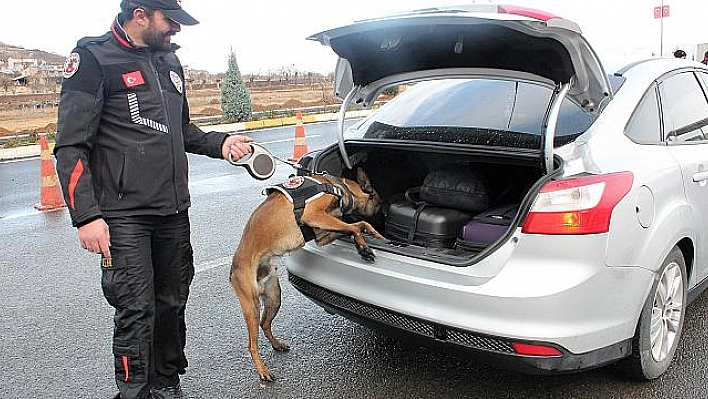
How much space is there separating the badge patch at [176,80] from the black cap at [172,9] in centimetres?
26

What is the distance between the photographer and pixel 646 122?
115 inches

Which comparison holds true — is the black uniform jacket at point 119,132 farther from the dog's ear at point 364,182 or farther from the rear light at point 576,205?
the rear light at point 576,205

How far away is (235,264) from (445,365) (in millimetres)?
1143

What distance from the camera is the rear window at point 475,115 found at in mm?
2981

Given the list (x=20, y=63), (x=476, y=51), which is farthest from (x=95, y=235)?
(x=20, y=63)

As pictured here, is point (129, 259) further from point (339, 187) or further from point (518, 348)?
point (518, 348)

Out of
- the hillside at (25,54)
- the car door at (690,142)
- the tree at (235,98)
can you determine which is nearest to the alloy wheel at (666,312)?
the car door at (690,142)

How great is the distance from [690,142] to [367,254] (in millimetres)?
1708

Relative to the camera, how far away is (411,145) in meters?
3.25

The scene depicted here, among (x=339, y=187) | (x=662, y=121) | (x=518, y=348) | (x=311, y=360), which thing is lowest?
(x=311, y=360)

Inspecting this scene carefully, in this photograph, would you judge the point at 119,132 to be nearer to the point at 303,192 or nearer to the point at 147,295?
the point at 147,295

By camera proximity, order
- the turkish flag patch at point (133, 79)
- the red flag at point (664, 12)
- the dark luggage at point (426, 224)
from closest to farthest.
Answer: the turkish flag patch at point (133, 79), the dark luggage at point (426, 224), the red flag at point (664, 12)

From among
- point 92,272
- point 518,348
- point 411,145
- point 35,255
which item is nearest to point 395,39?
point 411,145

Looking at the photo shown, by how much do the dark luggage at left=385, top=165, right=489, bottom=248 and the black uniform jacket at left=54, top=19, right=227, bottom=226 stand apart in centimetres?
108
